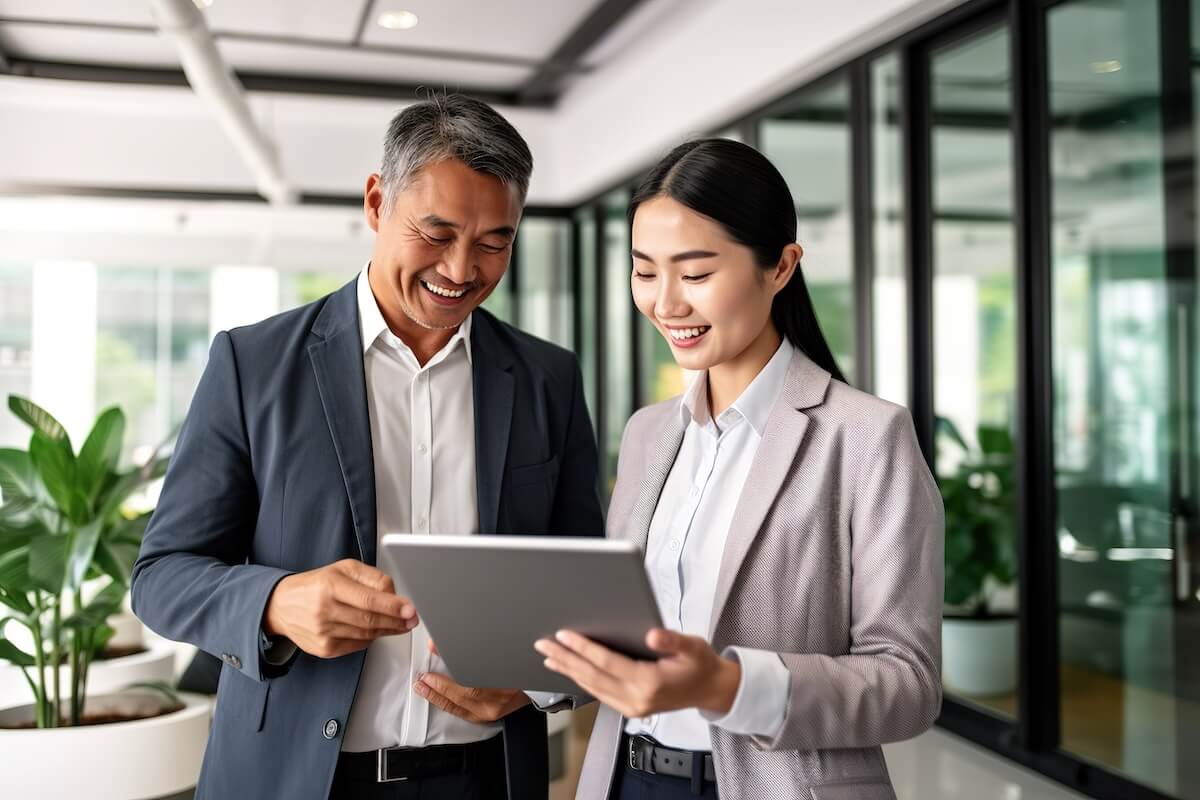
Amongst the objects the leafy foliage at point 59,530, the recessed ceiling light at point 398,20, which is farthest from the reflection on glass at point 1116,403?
the recessed ceiling light at point 398,20

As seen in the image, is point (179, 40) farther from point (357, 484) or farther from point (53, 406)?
point (53, 406)

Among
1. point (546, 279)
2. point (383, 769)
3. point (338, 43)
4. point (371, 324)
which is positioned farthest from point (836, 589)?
point (546, 279)

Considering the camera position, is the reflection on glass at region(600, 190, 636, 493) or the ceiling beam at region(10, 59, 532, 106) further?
the reflection on glass at region(600, 190, 636, 493)

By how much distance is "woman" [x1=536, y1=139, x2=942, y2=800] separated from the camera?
121 centimetres

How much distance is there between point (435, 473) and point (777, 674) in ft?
2.13

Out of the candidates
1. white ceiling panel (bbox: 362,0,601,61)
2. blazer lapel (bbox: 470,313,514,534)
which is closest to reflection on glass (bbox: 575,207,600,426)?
white ceiling panel (bbox: 362,0,601,61)

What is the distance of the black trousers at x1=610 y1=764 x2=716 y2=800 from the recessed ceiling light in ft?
16.4

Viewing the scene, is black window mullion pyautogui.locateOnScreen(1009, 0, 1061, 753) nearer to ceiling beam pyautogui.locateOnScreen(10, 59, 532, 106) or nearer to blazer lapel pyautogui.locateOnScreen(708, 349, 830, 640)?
blazer lapel pyautogui.locateOnScreen(708, 349, 830, 640)

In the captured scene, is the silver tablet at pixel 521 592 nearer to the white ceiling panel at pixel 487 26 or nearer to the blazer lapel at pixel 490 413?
the blazer lapel at pixel 490 413

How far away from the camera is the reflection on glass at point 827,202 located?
436 centimetres

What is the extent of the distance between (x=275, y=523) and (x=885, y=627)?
818mm

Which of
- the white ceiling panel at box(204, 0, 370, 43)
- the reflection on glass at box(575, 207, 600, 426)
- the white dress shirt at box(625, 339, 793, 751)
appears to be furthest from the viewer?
the reflection on glass at box(575, 207, 600, 426)

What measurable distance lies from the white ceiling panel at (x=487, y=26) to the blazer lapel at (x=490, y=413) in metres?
4.27

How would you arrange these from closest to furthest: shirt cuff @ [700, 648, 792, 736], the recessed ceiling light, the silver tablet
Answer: the silver tablet < shirt cuff @ [700, 648, 792, 736] < the recessed ceiling light
